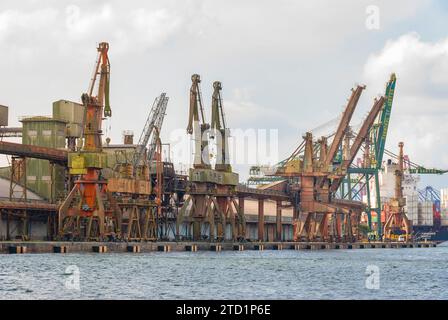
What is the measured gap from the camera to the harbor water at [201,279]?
69.0m

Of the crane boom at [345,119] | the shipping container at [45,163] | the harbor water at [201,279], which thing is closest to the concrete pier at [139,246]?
the harbor water at [201,279]

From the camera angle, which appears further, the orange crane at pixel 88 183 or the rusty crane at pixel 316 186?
the rusty crane at pixel 316 186

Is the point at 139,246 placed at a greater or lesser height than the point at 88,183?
lesser

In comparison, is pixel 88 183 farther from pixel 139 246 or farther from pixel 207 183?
pixel 207 183

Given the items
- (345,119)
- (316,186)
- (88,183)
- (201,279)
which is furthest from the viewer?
(345,119)

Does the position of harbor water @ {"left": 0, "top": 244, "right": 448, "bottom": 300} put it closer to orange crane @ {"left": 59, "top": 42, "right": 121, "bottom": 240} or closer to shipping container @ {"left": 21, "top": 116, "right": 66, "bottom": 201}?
orange crane @ {"left": 59, "top": 42, "right": 121, "bottom": 240}

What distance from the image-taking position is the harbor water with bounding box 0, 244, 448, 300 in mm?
69000

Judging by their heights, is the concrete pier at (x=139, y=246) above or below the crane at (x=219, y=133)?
below

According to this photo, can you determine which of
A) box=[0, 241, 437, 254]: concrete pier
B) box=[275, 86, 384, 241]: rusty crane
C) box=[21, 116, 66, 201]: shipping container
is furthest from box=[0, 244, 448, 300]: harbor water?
box=[275, 86, 384, 241]: rusty crane

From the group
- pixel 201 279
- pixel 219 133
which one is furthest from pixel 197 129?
pixel 201 279

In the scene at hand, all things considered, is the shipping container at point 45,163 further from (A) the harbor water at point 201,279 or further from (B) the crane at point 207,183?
(A) the harbor water at point 201,279

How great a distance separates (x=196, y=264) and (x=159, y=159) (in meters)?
52.3

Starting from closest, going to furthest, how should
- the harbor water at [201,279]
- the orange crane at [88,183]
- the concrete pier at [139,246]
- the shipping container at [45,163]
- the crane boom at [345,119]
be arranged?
the harbor water at [201,279] < the concrete pier at [139,246] < the orange crane at [88,183] < the shipping container at [45,163] < the crane boom at [345,119]

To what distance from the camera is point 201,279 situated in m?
82.4
